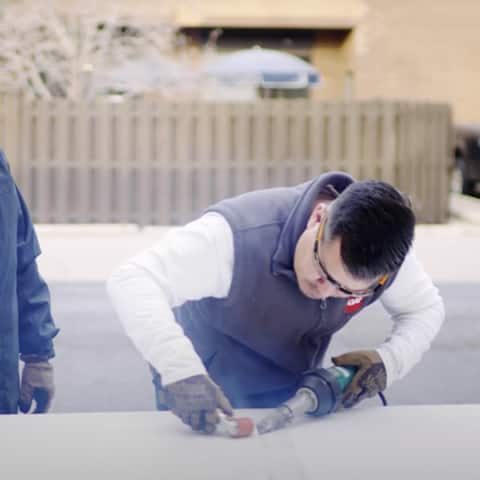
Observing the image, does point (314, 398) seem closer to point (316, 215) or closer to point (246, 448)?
point (246, 448)

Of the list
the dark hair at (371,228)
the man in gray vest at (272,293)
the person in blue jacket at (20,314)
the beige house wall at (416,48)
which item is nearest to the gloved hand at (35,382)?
the person in blue jacket at (20,314)

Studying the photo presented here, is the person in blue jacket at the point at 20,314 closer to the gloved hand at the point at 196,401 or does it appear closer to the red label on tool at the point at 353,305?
the gloved hand at the point at 196,401

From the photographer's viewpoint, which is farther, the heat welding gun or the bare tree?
the bare tree

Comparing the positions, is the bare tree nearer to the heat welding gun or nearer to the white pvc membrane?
the heat welding gun

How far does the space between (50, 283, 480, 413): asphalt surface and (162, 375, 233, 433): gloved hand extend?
13.0 feet

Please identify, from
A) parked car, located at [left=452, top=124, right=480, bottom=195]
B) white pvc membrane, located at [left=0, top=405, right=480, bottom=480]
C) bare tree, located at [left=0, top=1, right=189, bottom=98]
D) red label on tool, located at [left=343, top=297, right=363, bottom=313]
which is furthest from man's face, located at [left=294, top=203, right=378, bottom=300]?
parked car, located at [left=452, top=124, right=480, bottom=195]

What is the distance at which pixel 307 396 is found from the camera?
296cm

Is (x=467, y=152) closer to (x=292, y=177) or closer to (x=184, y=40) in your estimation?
(x=292, y=177)

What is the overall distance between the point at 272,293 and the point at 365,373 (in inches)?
13.5

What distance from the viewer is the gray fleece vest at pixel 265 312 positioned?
314cm

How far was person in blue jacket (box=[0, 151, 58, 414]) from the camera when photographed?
3.18 metres

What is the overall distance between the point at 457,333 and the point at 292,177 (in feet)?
24.7

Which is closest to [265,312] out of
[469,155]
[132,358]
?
[132,358]

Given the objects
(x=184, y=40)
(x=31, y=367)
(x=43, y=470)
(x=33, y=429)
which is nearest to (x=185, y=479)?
(x=43, y=470)
